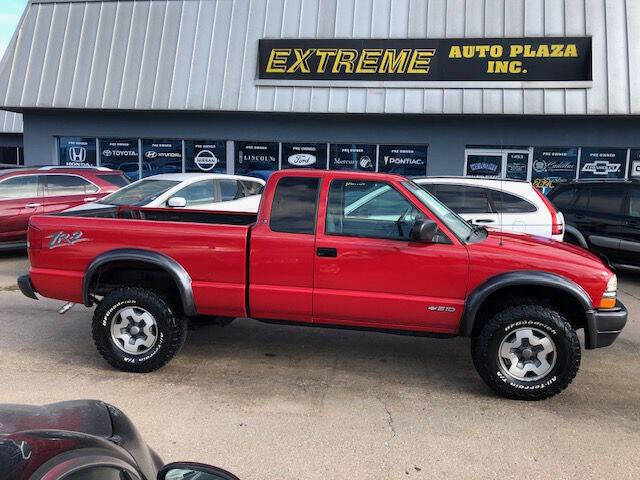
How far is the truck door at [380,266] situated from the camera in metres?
4.21

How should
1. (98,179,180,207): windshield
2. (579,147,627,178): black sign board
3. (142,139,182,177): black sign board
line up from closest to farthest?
(98,179,180,207): windshield < (579,147,627,178): black sign board < (142,139,182,177): black sign board

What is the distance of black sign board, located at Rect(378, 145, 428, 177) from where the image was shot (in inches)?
570

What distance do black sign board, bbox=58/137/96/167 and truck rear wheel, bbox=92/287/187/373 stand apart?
1306cm

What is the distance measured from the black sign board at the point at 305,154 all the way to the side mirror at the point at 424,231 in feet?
36.2

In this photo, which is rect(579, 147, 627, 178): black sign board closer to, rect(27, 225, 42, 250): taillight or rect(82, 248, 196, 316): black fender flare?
rect(82, 248, 196, 316): black fender flare

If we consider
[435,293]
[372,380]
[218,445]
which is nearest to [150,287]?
[218,445]

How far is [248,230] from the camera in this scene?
445 centimetres

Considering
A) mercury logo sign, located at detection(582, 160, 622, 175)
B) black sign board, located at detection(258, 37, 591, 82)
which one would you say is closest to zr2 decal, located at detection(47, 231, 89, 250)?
black sign board, located at detection(258, 37, 591, 82)

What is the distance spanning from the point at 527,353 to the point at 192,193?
6.49m

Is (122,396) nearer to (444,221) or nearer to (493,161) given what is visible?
(444,221)

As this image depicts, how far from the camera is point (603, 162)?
44.9 ft

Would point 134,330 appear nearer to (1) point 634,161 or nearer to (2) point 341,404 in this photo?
(2) point 341,404

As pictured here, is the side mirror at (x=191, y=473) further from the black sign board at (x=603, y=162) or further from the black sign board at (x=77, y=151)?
the black sign board at (x=77, y=151)

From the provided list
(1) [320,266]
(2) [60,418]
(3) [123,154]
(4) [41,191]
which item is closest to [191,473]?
(2) [60,418]
